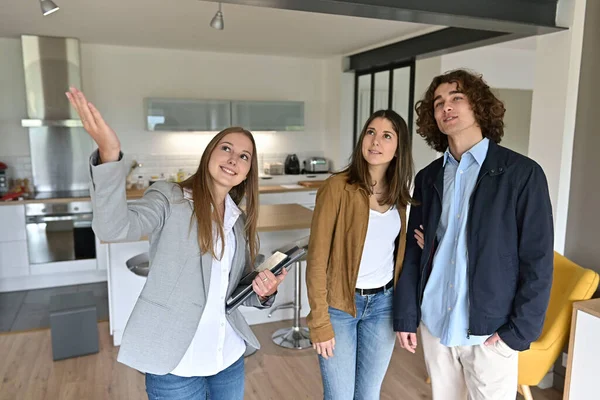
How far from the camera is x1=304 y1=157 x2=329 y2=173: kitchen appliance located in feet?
20.8

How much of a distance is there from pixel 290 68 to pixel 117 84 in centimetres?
216

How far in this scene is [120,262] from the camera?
344 centimetres

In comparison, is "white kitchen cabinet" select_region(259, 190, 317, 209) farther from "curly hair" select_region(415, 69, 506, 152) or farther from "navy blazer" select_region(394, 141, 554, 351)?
"navy blazer" select_region(394, 141, 554, 351)

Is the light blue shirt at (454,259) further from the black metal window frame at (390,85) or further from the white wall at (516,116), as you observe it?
the white wall at (516,116)

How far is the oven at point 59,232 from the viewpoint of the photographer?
4676 millimetres

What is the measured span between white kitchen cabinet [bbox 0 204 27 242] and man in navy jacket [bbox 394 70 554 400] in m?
4.17

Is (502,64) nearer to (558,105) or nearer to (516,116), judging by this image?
(516,116)

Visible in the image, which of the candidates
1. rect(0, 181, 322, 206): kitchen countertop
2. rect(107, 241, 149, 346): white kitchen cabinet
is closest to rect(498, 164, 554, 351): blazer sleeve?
rect(0, 181, 322, 206): kitchen countertop

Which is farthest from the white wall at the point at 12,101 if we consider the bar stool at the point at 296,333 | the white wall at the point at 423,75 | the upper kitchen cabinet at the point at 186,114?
the white wall at the point at 423,75

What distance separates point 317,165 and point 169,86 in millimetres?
2124

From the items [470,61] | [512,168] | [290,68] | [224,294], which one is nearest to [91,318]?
[224,294]

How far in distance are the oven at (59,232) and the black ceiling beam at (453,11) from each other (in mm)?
3489

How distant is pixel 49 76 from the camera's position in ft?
15.3

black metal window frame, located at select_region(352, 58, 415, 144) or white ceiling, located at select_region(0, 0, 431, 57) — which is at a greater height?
white ceiling, located at select_region(0, 0, 431, 57)
